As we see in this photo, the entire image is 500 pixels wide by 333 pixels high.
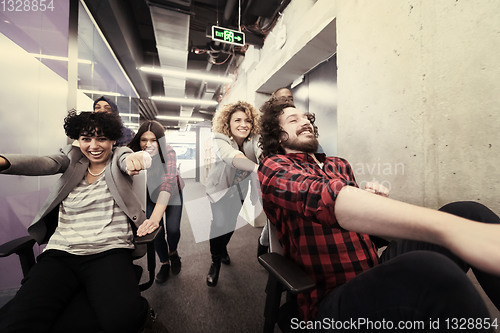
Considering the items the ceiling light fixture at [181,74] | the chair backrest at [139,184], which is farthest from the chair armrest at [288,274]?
the ceiling light fixture at [181,74]

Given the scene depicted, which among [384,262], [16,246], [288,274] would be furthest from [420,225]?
[16,246]

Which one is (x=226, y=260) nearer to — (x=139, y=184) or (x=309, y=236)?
(x=139, y=184)

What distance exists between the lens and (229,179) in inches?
70.7

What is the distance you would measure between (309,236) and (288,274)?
265mm

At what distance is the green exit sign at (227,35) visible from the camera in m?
2.77

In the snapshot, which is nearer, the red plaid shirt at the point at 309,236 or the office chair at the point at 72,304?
the red plaid shirt at the point at 309,236

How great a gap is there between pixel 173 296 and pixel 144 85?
233 inches

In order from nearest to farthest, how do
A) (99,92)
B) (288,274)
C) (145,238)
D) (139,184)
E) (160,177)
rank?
(288,274) < (145,238) < (139,184) < (160,177) < (99,92)

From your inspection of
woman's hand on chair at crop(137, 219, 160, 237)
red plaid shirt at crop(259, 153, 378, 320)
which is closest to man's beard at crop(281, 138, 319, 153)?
red plaid shirt at crop(259, 153, 378, 320)

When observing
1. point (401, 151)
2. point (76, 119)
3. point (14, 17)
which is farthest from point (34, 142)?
point (401, 151)

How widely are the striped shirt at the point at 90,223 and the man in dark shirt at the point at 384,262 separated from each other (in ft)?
3.10

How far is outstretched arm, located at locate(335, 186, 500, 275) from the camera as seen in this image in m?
0.42

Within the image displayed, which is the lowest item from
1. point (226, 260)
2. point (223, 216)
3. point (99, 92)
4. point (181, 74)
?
point (226, 260)

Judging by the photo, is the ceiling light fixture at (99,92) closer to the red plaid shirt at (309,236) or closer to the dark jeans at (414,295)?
the red plaid shirt at (309,236)
